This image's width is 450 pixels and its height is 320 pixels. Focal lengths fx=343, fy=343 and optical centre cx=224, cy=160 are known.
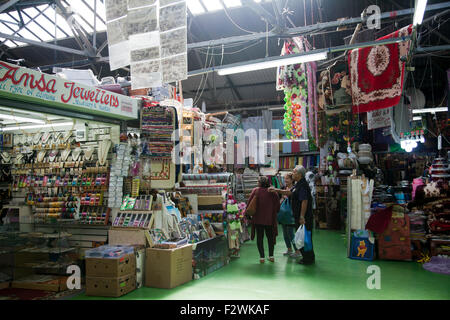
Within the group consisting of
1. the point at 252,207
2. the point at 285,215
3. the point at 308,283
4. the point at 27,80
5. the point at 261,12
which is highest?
the point at 261,12

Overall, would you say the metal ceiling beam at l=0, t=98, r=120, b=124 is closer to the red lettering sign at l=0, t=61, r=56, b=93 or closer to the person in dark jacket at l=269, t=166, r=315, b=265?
the red lettering sign at l=0, t=61, r=56, b=93

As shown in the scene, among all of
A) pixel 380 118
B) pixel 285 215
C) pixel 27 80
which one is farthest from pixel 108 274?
pixel 380 118

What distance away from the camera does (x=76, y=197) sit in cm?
571

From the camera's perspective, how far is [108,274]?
4.30 meters

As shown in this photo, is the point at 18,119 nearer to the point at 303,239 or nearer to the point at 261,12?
the point at 261,12

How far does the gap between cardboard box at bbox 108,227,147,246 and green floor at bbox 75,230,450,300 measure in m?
0.69

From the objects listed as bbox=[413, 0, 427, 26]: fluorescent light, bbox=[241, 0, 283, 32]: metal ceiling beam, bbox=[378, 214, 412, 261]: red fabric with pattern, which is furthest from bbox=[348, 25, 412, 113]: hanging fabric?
bbox=[378, 214, 412, 261]: red fabric with pattern

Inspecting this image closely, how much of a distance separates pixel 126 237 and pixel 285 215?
Result: 3111mm

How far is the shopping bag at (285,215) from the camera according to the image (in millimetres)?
6668

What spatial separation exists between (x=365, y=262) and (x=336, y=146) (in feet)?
13.6

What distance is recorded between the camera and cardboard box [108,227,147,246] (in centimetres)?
493

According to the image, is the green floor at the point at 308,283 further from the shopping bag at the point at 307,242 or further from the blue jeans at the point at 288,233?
the blue jeans at the point at 288,233

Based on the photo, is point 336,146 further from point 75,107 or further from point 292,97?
point 75,107

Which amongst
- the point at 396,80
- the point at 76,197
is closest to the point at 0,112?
the point at 76,197
